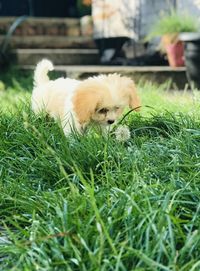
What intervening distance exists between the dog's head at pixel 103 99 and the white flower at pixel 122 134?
18 cm

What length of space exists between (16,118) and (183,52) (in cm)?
453

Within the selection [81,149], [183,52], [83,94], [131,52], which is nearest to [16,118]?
[83,94]

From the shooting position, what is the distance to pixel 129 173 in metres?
2.58

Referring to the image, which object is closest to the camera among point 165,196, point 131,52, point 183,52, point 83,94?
point 165,196

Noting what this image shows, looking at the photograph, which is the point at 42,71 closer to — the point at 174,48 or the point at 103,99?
the point at 103,99

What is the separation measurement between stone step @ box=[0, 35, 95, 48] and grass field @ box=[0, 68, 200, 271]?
6.41m

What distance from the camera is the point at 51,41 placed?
10062mm

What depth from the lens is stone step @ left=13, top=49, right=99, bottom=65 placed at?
360 inches

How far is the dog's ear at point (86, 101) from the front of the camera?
3430 millimetres

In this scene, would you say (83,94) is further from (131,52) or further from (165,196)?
(131,52)

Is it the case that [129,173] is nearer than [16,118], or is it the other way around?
[129,173]

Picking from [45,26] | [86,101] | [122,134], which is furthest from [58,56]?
[122,134]

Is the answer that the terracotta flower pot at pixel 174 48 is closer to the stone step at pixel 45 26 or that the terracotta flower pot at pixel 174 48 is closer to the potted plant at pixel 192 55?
the potted plant at pixel 192 55

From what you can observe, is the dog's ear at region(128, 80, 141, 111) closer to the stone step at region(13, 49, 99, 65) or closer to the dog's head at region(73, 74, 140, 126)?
the dog's head at region(73, 74, 140, 126)
